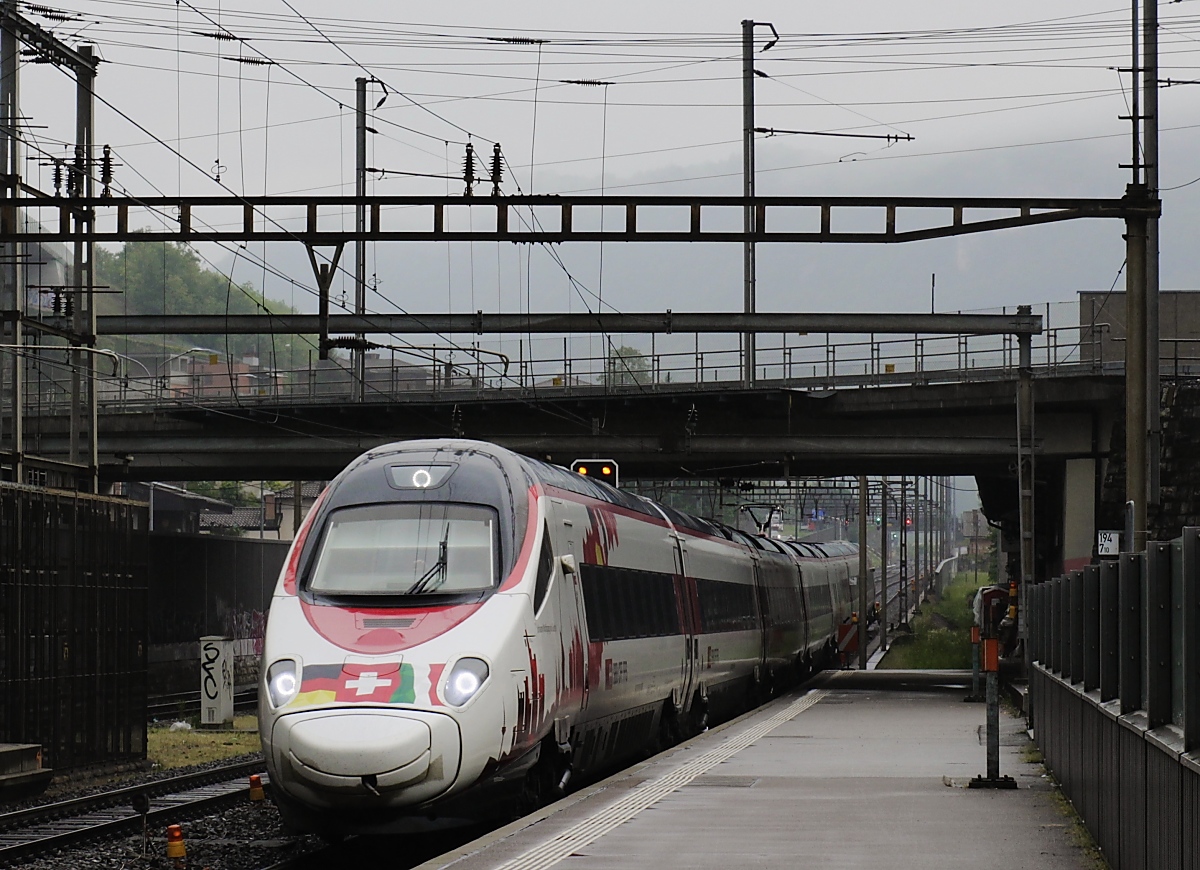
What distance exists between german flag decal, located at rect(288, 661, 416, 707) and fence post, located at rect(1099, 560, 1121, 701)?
4.54m

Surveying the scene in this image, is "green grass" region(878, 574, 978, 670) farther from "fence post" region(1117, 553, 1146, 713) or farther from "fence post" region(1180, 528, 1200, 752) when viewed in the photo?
"fence post" region(1180, 528, 1200, 752)

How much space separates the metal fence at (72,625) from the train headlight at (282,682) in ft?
24.5

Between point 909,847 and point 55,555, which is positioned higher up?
point 55,555

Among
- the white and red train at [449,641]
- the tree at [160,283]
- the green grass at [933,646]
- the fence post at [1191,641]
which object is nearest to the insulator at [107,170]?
the white and red train at [449,641]

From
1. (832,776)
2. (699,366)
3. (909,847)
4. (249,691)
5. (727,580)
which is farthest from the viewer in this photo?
(249,691)

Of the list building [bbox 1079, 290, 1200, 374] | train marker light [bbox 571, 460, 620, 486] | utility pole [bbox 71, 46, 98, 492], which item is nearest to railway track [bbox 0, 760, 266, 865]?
utility pole [bbox 71, 46, 98, 492]

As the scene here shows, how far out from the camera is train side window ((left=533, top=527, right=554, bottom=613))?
1349 cm

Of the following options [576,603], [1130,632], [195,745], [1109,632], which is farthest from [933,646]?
[1130,632]

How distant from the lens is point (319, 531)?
13.6 metres

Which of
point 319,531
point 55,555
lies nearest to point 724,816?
point 319,531

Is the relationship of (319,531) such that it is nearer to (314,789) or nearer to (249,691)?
(314,789)

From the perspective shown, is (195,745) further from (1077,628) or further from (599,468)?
(1077,628)

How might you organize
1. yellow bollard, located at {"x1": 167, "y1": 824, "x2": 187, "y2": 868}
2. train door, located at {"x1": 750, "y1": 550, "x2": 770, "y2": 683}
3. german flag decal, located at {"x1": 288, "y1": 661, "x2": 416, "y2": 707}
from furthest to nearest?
1. train door, located at {"x1": 750, "y1": 550, "x2": 770, "y2": 683}
2. yellow bollard, located at {"x1": 167, "y1": 824, "x2": 187, "y2": 868}
3. german flag decal, located at {"x1": 288, "y1": 661, "x2": 416, "y2": 707}

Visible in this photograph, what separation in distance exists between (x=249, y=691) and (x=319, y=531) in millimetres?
31499
